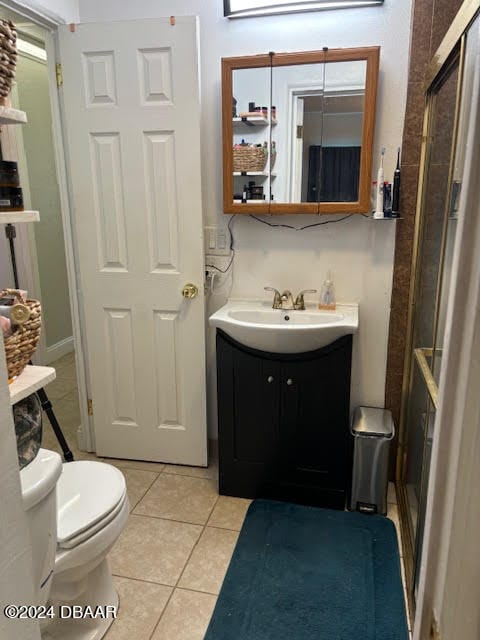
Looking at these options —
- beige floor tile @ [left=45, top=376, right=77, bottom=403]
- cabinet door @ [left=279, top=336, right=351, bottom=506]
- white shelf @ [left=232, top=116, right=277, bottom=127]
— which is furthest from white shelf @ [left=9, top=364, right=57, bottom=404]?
beige floor tile @ [left=45, top=376, right=77, bottom=403]

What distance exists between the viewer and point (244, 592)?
5.68ft

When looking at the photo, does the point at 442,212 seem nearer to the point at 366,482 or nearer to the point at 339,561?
the point at 366,482

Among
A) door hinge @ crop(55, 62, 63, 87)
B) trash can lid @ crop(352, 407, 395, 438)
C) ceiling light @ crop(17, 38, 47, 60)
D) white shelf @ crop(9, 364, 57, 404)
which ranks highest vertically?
ceiling light @ crop(17, 38, 47, 60)

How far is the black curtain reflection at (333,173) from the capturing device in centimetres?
209

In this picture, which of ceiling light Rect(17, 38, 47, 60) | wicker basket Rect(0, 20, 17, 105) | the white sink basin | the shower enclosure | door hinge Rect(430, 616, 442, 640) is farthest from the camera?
ceiling light Rect(17, 38, 47, 60)

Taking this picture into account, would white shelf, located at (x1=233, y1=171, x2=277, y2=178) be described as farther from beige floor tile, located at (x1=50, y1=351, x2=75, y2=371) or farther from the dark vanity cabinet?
beige floor tile, located at (x1=50, y1=351, x2=75, y2=371)

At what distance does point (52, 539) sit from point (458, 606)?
3.61 ft

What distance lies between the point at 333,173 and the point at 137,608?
6.24ft

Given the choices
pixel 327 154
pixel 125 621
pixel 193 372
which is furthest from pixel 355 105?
pixel 125 621

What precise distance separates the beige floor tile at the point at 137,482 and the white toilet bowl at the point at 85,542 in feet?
2.01

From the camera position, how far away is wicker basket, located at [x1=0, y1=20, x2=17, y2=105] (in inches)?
33.4

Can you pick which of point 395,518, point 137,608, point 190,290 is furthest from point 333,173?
point 137,608

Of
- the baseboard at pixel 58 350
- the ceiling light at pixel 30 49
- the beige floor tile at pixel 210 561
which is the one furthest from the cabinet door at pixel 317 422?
the ceiling light at pixel 30 49

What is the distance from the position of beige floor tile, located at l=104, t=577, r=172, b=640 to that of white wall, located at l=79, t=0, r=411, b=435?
4.14ft
